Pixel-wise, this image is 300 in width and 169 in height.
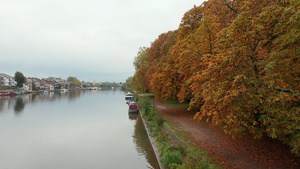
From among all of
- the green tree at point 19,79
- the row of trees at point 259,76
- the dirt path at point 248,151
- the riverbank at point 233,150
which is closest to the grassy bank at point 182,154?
the riverbank at point 233,150

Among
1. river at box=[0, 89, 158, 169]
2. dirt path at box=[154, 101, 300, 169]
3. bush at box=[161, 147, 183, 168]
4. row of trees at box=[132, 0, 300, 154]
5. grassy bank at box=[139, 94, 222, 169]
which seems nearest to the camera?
row of trees at box=[132, 0, 300, 154]

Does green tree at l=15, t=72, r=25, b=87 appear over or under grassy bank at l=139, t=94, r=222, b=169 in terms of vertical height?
over

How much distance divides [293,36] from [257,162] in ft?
19.0

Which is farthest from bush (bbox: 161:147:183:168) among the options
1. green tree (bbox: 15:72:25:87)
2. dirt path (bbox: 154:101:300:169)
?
green tree (bbox: 15:72:25:87)

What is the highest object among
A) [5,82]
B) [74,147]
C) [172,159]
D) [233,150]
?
[5,82]

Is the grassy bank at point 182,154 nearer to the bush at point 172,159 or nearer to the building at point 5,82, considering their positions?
the bush at point 172,159

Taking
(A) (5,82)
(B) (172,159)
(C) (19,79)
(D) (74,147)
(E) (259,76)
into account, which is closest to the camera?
(E) (259,76)

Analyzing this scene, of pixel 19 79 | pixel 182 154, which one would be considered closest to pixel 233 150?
pixel 182 154

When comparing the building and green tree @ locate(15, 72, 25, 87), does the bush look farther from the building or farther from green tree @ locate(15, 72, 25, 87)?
the building

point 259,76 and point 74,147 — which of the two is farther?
point 74,147

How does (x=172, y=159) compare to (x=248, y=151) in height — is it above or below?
below

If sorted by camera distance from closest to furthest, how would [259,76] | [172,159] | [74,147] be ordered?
[259,76] → [172,159] → [74,147]

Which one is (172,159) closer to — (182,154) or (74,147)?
(182,154)

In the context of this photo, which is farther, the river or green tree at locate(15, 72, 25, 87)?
green tree at locate(15, 72, 25, 87)
